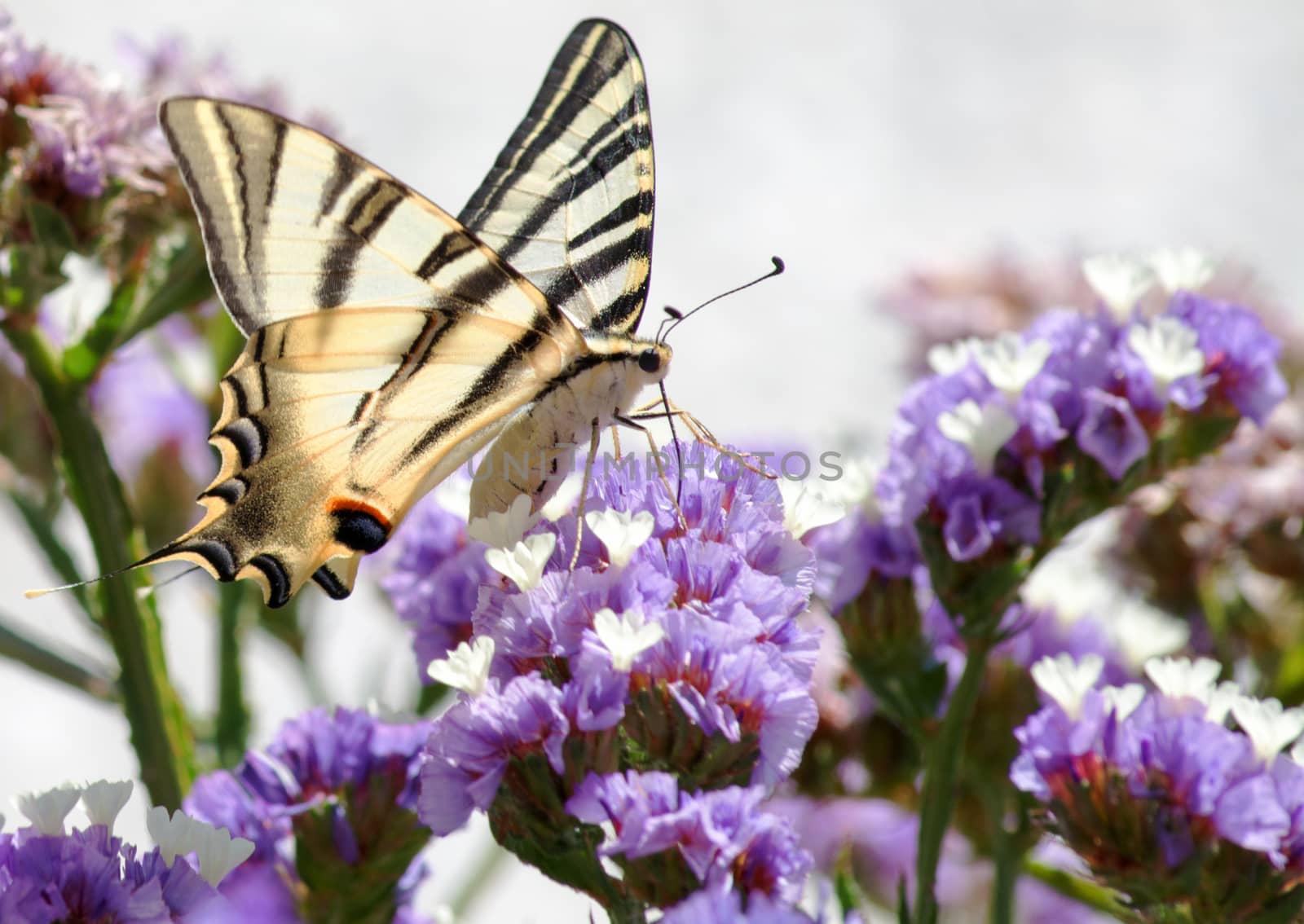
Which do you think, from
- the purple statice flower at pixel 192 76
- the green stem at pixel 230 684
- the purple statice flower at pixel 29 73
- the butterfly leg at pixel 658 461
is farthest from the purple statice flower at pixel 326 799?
the purple statice flower at pixel 192 76

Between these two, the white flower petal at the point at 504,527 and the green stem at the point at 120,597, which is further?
the green stem at the point at 120,597

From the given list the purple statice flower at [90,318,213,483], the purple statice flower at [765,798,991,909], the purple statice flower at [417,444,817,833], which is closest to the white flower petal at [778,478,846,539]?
the purple statice flower at [417,444,817,833]

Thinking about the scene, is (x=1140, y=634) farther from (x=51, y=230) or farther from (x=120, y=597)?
(x=51, y=230)

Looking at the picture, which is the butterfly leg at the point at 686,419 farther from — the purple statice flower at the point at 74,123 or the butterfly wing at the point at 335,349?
the purple statice flower at the point at 74,123

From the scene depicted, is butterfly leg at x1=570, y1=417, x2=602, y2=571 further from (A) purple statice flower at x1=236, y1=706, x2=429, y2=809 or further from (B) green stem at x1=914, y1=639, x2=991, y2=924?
(B) green stem at x1=914, y1=639, x2=991, y2=924

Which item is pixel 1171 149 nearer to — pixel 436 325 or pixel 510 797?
pixel 436 325

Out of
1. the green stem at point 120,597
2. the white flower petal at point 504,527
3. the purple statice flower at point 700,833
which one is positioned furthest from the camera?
the green stem at point 120,597
